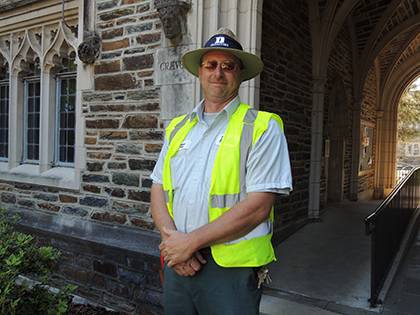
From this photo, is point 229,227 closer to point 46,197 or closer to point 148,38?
point 148,38

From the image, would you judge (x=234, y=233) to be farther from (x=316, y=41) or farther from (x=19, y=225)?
(x=316, y=41)

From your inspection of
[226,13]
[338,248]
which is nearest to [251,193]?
[226,13]

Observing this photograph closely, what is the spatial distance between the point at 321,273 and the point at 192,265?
2.87 metres

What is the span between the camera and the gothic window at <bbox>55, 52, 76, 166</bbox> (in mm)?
5199

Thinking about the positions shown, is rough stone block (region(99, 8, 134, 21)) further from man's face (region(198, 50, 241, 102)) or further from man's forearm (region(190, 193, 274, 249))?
man's forearm (region(190, 193, 274, 249))

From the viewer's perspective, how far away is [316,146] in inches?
253

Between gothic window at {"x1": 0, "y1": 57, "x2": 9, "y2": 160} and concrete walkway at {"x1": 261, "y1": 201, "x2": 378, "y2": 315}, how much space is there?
442 centimetres

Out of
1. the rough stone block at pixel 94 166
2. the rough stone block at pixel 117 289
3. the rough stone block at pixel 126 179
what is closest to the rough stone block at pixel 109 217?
the rough stone block at pixel 126 179

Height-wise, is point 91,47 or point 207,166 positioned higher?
point 91,47

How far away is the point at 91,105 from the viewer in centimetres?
453

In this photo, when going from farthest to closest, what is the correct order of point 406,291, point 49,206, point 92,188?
point 49,206
point 92,188
point 406,291

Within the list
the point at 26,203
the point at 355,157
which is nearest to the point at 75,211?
the point at 26,203

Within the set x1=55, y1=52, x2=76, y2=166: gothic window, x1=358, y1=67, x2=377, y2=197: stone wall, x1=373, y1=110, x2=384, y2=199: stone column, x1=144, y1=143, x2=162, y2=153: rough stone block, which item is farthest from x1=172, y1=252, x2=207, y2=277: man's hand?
x1=373, y1=110, x2=384, y2=199: stone column

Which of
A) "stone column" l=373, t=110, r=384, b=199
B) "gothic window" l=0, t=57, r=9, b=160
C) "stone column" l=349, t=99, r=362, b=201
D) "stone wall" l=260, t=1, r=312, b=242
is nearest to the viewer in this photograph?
"stone wall" l=260, t=1, r=312, b=242
